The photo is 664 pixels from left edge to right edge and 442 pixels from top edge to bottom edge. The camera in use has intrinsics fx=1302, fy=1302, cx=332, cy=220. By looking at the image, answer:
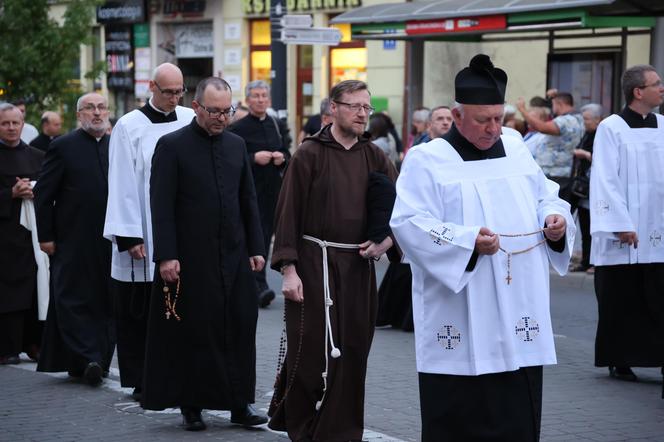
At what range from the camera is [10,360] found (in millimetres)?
10234

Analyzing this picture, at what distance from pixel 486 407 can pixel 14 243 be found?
5.70 meters

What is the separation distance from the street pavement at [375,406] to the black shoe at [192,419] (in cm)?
5

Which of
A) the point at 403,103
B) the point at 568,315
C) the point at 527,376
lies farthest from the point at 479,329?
the point at 403,103

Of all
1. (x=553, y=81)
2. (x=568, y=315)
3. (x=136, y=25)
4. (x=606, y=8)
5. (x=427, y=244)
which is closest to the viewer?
(x=427, y=244)

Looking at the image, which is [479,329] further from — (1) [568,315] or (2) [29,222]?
(1) [568,315]

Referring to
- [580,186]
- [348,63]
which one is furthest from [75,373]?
[348,63]

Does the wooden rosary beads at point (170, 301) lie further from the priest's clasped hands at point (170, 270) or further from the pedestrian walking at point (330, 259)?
the pedestrian walking at point (330, 259)

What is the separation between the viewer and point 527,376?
565 centimetres

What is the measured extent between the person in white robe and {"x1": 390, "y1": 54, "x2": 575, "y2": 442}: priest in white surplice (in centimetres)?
304

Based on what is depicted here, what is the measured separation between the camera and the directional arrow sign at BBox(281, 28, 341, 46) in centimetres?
1628

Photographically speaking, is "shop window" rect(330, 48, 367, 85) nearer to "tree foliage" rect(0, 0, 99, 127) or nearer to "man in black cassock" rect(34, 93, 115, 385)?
"tree foliage" rect(0, 0, 99, 127)

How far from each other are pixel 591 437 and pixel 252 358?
2.03m

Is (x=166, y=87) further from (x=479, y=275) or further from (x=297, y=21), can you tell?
(x=297, y=21)

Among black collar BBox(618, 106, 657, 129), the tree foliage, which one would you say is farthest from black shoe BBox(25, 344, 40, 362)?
the tree foliage
